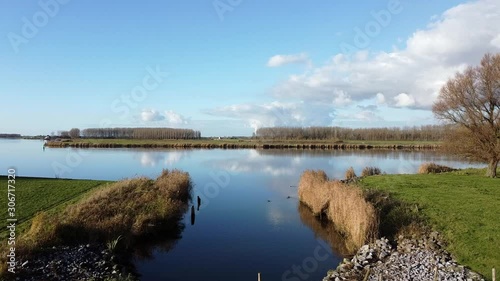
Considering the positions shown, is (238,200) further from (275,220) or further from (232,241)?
(232,241)

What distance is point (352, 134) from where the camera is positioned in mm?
167750

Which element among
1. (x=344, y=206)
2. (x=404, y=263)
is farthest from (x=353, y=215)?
(x=404, y=263)

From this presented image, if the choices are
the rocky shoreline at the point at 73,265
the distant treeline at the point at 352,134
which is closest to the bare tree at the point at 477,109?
Result: the rocky shoreline at the point at 73,265

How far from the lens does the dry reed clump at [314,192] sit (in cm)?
2373

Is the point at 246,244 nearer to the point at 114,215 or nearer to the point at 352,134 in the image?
the point at 114,215

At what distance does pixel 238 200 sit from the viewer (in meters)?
29.0

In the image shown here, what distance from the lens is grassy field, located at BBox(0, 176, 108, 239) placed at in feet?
55.1

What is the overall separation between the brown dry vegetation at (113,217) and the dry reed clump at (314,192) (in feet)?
29.6

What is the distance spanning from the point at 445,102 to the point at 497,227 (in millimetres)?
19083

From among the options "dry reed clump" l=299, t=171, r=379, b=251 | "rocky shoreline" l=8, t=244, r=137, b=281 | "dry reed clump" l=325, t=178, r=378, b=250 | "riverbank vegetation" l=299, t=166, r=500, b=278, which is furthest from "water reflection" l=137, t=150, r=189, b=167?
"rocky shoreline" l=8, t=244, r=137, b=281

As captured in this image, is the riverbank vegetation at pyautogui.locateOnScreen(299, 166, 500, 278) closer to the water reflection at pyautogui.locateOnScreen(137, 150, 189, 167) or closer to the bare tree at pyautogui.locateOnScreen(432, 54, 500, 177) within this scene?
the bare tree at pyautogui.locateOnScreen(432, 54, 500, 177)

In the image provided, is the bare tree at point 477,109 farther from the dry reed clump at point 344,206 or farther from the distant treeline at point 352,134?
the distant treeline at point 352,134

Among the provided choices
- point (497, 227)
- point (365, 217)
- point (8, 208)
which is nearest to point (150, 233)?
point (8, 208)

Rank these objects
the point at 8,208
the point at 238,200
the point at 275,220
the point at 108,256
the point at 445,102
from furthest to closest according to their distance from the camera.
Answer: the point at 445,102 → the point at 238,200 → the point at 275,220 → the point at 8,208 → the point at 108,256
